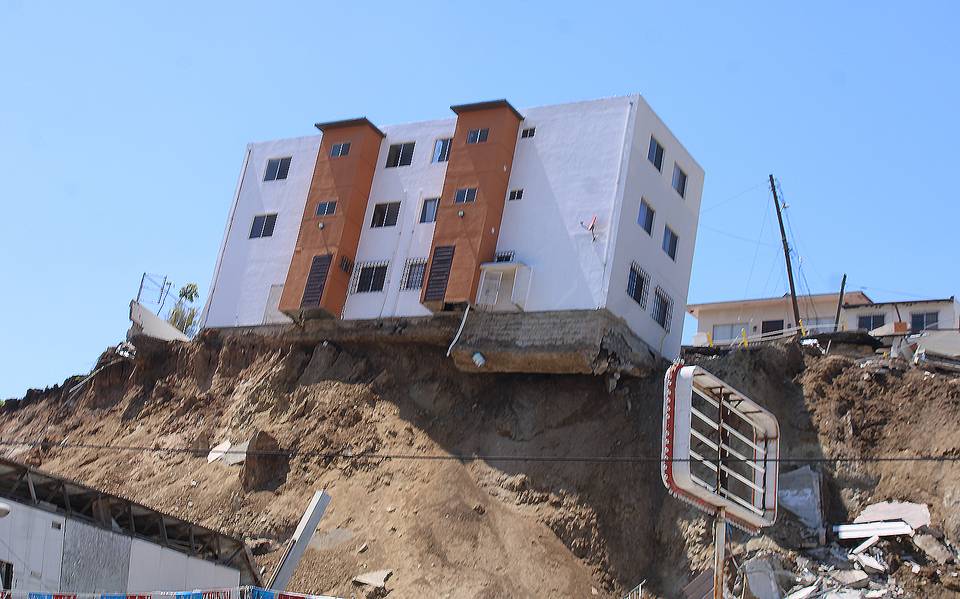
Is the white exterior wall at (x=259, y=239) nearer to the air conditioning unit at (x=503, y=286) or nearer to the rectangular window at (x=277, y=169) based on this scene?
the rectangular window at (x=277, y=169)

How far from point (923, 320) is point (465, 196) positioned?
23.5 meters

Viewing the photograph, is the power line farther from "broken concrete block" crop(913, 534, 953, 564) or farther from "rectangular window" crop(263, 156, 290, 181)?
"rectangular window" crop(263, 156, 290, 181)

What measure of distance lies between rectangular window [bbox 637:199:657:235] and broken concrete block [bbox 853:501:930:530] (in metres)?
13.1

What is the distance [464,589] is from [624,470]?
6.73 m

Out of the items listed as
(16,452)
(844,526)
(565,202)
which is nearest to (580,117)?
(565,202)

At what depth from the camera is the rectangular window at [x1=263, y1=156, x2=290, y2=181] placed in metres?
47.7

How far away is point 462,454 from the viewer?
38.7m

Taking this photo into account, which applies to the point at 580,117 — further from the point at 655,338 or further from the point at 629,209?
the point at 655,338

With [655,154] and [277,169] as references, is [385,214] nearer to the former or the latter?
[277,169]

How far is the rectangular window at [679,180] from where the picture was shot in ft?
144

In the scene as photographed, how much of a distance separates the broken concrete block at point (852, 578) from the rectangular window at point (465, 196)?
17781 mm

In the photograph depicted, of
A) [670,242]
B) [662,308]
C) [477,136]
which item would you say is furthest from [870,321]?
[477,136]

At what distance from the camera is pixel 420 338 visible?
41562 mm

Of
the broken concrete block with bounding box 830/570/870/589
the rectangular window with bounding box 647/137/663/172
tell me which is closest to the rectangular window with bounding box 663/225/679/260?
the rectangular window with bounding box 647/137/663/172
